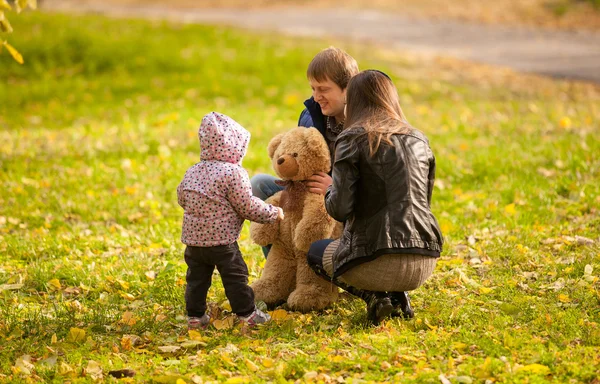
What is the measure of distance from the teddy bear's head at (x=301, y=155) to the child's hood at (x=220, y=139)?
31cm

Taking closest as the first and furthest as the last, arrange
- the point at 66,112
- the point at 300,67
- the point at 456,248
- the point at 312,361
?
the point at 312,361
the point at 456,248
the point at 66,112
the point at 300,67

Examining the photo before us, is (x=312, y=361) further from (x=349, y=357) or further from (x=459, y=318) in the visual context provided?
(x=459, y=318)

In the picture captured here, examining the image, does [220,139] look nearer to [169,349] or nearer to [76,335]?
[169,349]

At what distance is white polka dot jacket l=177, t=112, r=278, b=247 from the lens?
414 centimetres

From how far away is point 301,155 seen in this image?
4.45 metres

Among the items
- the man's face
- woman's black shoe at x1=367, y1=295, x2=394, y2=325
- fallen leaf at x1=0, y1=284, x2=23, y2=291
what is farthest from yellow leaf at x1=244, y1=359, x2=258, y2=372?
fallen leaf at x1=0, y1=284, x2=23, y2=291

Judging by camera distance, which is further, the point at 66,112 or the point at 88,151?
the point at 66,112

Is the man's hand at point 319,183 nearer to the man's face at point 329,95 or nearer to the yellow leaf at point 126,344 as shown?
the man's face at point 329,95

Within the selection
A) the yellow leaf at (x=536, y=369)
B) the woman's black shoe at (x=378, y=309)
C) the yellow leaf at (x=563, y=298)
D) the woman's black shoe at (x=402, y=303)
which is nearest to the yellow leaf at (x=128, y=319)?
the woman's black shoe at (x=378, y=309)

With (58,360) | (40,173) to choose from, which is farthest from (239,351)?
(40,173)

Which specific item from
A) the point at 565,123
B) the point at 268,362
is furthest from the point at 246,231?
the point at 565,123

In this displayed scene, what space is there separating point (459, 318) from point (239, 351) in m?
1.25

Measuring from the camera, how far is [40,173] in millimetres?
7773

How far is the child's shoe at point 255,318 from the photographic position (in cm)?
432
